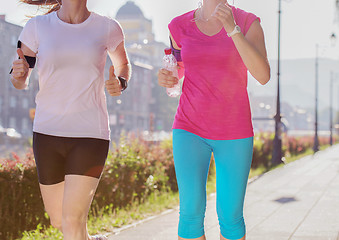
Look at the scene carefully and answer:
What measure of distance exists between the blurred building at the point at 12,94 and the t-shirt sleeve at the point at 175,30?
48505mm

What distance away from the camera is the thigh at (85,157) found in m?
3.57

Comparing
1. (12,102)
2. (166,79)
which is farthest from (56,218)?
(12,102)

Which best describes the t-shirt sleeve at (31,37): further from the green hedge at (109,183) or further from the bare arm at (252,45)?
the green hedge at (109,183)

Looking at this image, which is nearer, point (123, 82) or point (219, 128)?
point (219, 128)

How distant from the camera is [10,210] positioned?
22.0 ft

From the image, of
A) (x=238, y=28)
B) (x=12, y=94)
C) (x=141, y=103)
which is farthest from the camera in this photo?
(x=141, y=103)

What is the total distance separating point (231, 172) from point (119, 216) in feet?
17.3

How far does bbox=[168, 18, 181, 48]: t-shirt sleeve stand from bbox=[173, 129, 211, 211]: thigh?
0.68 m

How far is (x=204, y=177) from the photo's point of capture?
3400 millimetres

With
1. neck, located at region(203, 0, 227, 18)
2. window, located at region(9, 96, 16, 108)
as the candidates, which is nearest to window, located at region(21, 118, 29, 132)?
window, located at region(9, 96, 16, 108)

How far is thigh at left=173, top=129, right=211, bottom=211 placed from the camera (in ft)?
11.0

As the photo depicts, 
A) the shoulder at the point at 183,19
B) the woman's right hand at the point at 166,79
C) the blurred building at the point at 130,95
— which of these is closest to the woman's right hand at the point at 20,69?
the woman's right hand at the point at 166,79

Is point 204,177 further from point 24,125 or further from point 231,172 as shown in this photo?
point 24,125

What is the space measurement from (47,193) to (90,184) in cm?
37
